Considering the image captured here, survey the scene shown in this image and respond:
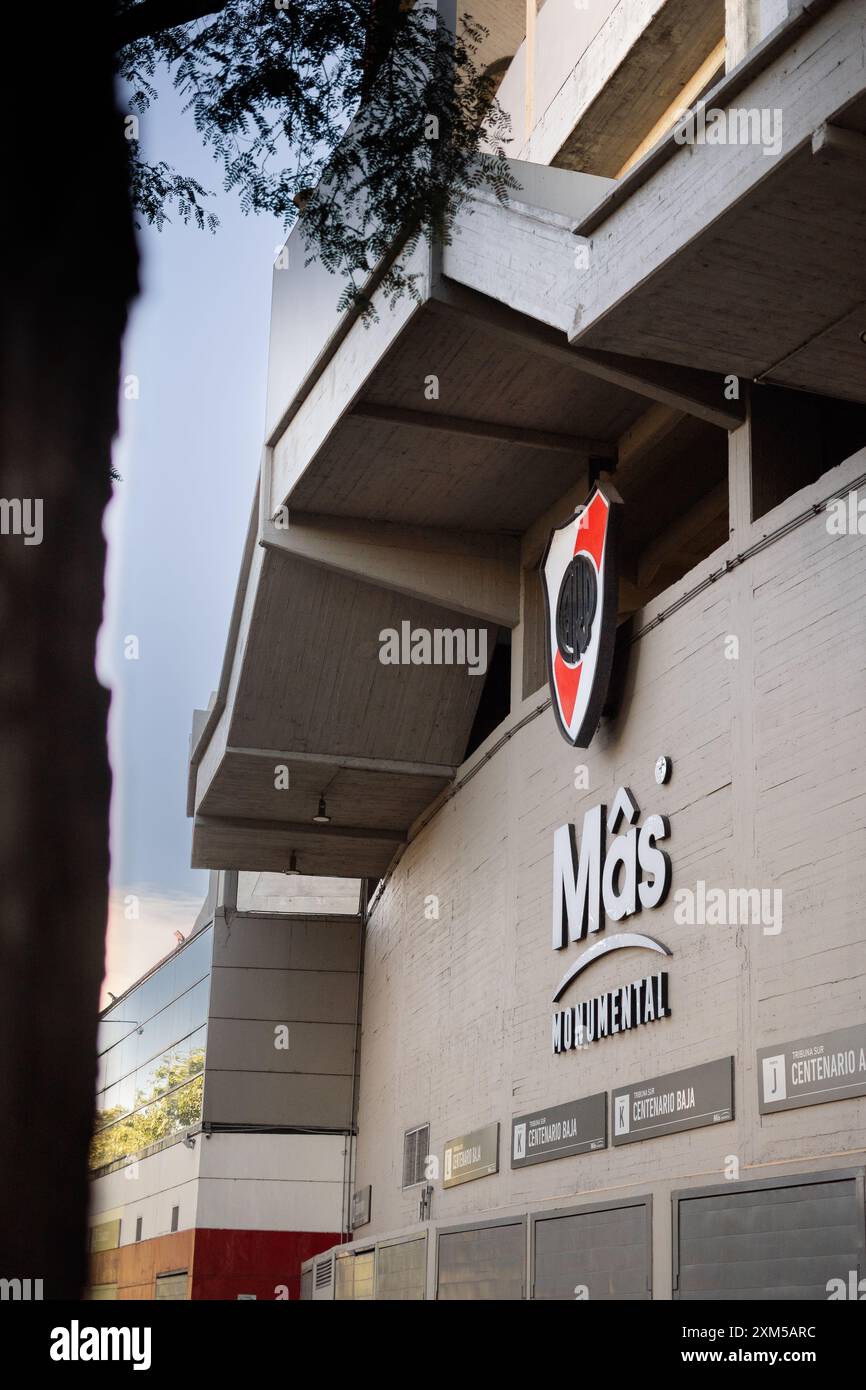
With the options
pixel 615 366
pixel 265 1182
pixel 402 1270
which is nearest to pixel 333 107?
pixel 615 366

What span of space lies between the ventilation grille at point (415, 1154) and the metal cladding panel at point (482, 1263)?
3.78 meters

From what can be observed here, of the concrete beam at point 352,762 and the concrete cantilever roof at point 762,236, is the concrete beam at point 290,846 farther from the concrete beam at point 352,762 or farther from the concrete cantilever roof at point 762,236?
the concrete cantilever roof at point 762,236

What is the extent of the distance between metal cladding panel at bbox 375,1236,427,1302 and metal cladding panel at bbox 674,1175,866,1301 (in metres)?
5.42

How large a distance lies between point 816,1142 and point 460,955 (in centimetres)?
895

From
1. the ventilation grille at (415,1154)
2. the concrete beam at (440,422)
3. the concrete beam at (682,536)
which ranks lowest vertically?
the ventilation grille at (415,1154)

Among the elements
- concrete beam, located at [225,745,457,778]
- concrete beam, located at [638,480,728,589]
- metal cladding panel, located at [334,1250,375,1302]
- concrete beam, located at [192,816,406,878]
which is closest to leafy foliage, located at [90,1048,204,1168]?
concrete beam, located at [192,816,406,878]

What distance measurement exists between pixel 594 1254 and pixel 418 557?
8.18 metres

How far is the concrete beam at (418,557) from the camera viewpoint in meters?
16.8

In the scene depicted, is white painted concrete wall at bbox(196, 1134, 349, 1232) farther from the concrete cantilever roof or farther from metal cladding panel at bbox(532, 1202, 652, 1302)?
the concrete cantilever roof

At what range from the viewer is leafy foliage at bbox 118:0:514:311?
17.3 ft

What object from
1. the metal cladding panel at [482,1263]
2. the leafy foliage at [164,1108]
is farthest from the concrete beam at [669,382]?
the leafy foliage at [164,1108]

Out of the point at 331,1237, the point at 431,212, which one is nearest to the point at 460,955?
the point at 331,1237

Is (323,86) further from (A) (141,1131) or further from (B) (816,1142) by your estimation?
(A) (141,1131)

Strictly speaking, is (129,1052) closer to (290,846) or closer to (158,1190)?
(158,1190)
